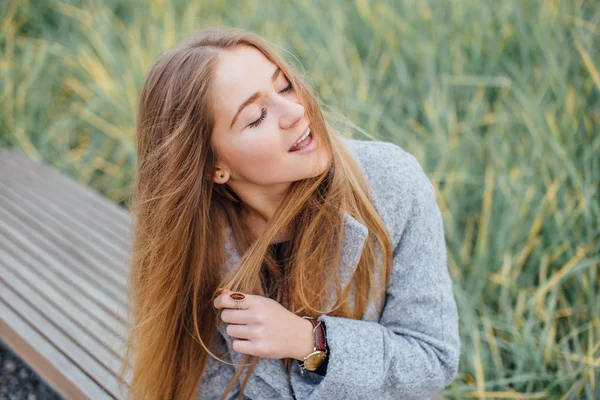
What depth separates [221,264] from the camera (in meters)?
1.56

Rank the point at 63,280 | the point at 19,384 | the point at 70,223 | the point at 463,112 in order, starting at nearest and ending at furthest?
the point at 63,280 → the point at 19,384 → the point at 70,223 → the point at 463,112

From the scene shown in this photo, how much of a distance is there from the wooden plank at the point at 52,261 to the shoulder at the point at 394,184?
93 cm

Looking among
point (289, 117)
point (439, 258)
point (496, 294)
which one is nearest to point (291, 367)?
point (439, 258)

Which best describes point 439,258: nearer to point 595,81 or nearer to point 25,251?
point 595,81

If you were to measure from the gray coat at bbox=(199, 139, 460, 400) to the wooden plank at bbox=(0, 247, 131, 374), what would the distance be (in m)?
0.56

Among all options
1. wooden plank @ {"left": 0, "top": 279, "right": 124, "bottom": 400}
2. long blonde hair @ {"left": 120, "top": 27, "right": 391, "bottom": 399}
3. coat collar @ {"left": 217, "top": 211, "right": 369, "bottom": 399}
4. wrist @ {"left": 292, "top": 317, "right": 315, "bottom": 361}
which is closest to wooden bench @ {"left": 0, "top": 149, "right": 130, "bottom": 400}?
wooden plank @ {"left": 0, "top": 279, "right": 124, "bottom": 400}

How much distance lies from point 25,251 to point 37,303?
34 centimetres

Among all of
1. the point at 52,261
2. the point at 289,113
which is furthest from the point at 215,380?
the point at 52,261

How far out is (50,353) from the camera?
76.4 inches

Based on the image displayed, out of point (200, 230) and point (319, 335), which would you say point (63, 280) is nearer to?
point (200, 230)

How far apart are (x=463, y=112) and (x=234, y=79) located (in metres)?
1.81

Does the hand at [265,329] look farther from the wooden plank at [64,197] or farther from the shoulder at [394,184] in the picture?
the wooden plank at [64,197]

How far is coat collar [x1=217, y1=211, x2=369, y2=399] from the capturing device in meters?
1.46

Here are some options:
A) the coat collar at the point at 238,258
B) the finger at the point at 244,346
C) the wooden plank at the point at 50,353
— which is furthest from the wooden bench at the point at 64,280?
the finger at the point at 244,346
